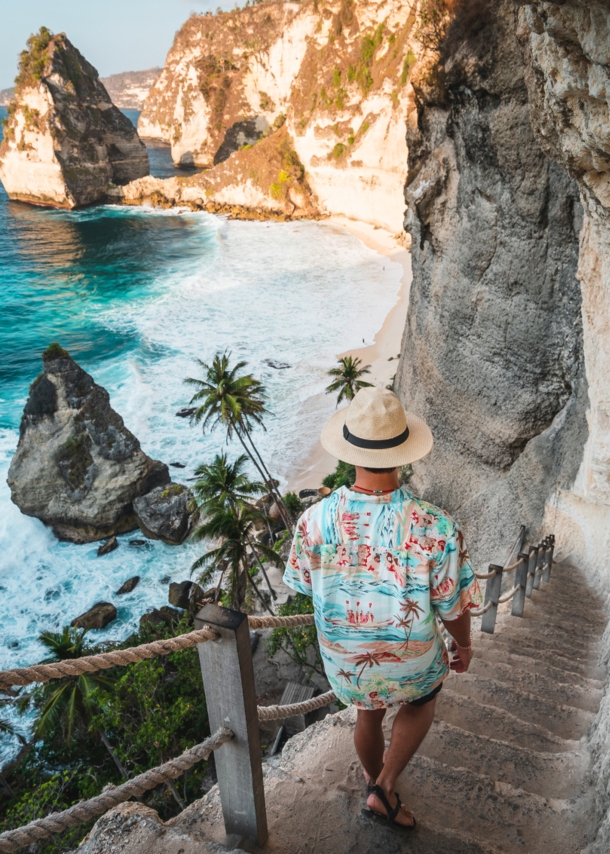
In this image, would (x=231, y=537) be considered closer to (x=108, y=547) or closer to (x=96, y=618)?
(x=96, y=618)

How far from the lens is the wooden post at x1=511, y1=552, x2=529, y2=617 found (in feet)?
20.4

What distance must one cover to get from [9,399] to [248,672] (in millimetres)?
31763

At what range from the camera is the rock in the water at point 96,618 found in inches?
656

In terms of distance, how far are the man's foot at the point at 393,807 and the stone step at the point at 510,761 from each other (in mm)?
764

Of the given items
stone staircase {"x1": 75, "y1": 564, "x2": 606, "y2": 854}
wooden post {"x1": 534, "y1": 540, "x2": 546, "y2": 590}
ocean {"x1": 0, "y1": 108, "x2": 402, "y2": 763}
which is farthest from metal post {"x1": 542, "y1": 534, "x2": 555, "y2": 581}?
ocean {"x1": 0, "y1": 108, "x2": 402, "y2": 763}

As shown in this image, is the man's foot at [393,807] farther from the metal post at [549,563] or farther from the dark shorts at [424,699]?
the metal post at [549,563]

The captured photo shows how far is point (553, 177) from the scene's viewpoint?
A: 32.3 ft

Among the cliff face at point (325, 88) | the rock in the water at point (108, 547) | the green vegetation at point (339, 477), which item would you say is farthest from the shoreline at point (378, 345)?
the rock in the water at point (108, 547)

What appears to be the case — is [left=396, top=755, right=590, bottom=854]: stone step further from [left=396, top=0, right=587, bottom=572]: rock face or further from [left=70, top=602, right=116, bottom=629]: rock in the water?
[left=70, top=602, right=116, bottom=629]: rock in the water

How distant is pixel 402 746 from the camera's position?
118 inches

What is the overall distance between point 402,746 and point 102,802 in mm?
1478

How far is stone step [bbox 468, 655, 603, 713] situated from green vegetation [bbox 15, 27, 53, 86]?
259ft

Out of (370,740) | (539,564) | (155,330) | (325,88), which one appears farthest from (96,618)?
(325,88)

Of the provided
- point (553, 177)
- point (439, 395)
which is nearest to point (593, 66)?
point (553, 177)
